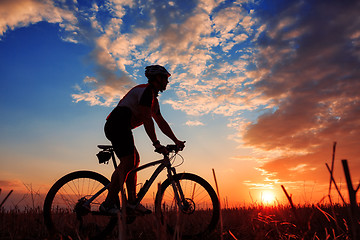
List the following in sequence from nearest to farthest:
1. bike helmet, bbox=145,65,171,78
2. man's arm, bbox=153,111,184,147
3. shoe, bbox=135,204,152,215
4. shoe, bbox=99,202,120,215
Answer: shoe, bbox=99,202,120,215 → shoe, bbox=135,204,152,215 → bike helmet, bbox=145,65,171,78 → man's arm, bbox=153,111,184,147

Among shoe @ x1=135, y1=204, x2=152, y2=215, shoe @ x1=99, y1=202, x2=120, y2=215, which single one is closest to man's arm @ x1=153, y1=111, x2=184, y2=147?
shoe @ x1=135, y1=204, x2=152, y2=215

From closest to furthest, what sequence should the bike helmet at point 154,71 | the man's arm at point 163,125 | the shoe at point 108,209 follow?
the shoe at point 108,209 → the bike helmet at point 154,71 → the man's arm at point 163,125

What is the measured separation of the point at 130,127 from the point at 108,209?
143 centimetres

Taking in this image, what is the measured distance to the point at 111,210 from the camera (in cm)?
460

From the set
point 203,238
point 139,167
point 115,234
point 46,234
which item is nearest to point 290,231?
point 203,238

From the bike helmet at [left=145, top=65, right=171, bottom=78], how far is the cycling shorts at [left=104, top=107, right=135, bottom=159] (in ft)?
2.47

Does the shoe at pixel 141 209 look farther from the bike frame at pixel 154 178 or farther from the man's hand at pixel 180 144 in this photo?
the man's hand at pixel 180 144

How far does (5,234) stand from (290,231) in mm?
4631

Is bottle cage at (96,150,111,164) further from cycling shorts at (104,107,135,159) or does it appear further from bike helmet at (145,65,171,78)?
bike helmet at (145,65,171,78)

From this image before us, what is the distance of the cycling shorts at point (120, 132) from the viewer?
468 centimetres

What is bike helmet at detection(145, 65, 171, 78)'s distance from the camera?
16.2 ft

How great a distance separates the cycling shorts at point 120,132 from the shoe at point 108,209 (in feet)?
2.79

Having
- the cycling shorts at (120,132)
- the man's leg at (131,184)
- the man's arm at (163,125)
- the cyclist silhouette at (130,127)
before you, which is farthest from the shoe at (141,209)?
the man's arm at (163,125)

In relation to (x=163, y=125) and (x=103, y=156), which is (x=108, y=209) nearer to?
(x=103, y=156)
